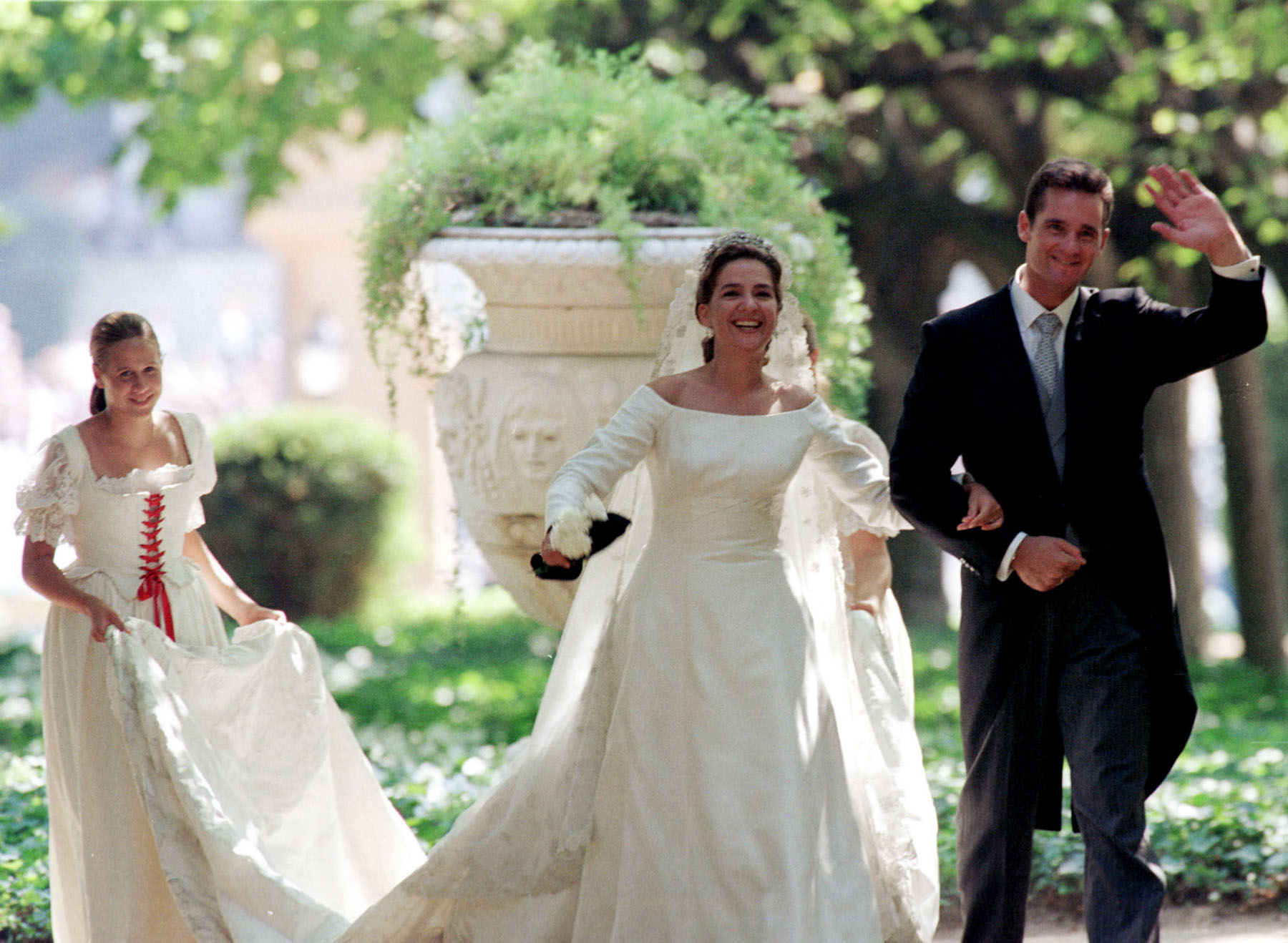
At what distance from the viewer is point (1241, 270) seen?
3521 millimetres

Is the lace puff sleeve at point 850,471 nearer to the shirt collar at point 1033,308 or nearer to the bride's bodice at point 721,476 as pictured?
the bride's bodice at point 721,476

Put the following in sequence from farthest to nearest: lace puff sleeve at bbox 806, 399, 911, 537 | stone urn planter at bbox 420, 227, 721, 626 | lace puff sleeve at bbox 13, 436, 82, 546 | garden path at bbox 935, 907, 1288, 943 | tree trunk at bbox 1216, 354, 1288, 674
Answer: tree trunk at bbox 1216, 354, 1288, 674 → stone urn planter at bbox 420, 227, 721, 626 → garden path at bbox 935, 907, 1288, 943 → lace puff sleeve at bbox 13, 436, 82, 546 → lace puff sleeve at bbox 806, 399, 911, 537

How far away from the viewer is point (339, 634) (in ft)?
36.6

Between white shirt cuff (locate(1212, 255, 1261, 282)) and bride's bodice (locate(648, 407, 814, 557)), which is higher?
white shirt cuff (locate(1212, 255, 1261, 282))

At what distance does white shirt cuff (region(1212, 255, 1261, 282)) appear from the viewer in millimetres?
3518

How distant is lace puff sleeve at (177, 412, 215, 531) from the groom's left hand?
2335mm

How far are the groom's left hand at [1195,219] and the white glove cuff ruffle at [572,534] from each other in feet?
4.32

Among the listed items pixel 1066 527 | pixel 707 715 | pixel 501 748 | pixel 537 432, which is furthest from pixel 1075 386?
pixel 501 748

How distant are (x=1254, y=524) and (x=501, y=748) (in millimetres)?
5126

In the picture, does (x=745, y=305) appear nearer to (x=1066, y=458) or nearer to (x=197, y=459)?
(x=1066, y=458)

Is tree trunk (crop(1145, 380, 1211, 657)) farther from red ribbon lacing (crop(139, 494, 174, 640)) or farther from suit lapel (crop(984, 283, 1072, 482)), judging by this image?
red ribbon lacing (crop(139, 494, 174, 640))

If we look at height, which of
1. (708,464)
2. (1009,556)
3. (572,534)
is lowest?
(1009,556)

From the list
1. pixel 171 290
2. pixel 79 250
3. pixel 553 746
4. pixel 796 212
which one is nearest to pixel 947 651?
pixel 796 212

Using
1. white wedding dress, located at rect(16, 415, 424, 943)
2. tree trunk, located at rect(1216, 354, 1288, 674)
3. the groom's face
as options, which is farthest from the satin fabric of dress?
tree trunk, located at rect(1216, 354, 1288, 674)
